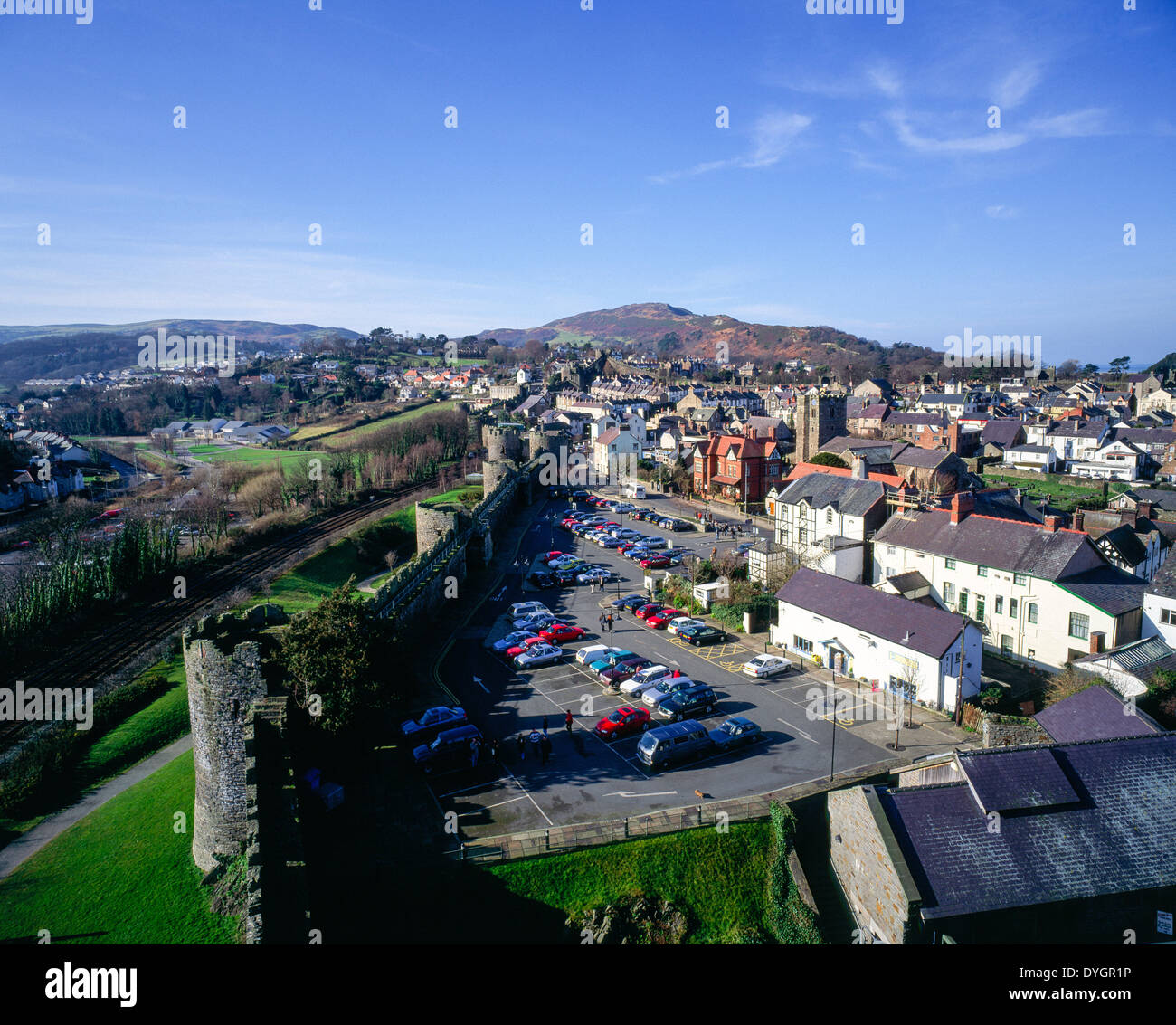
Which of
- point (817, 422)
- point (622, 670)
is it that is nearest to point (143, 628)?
point (622, 670)

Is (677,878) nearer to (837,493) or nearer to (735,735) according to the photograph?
(735,735)

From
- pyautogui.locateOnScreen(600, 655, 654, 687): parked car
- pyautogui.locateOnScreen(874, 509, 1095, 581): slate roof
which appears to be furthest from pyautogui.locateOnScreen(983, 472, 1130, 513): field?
pyautogui.locateOnScreen(600, 655, 654, 687): parked car

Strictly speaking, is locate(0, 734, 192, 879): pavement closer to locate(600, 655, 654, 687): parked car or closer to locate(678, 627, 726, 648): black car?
locate(600, 655, 654, 687): parked car

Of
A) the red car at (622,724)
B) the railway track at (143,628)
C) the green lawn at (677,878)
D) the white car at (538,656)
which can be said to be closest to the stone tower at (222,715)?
the green lawn at (677,878)

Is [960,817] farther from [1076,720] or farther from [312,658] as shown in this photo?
[312,658]

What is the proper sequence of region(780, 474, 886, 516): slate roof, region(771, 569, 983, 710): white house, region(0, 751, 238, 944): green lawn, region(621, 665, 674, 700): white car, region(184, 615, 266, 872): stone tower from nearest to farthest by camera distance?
region(0, 751, 238, 944): green lawn → region(184, 615, 266, 872): stone tower → region(771, 569, 983, 710): white house → region(621, 665, 674, 700): white car → region(780, 474, 886, 516): slate roof
